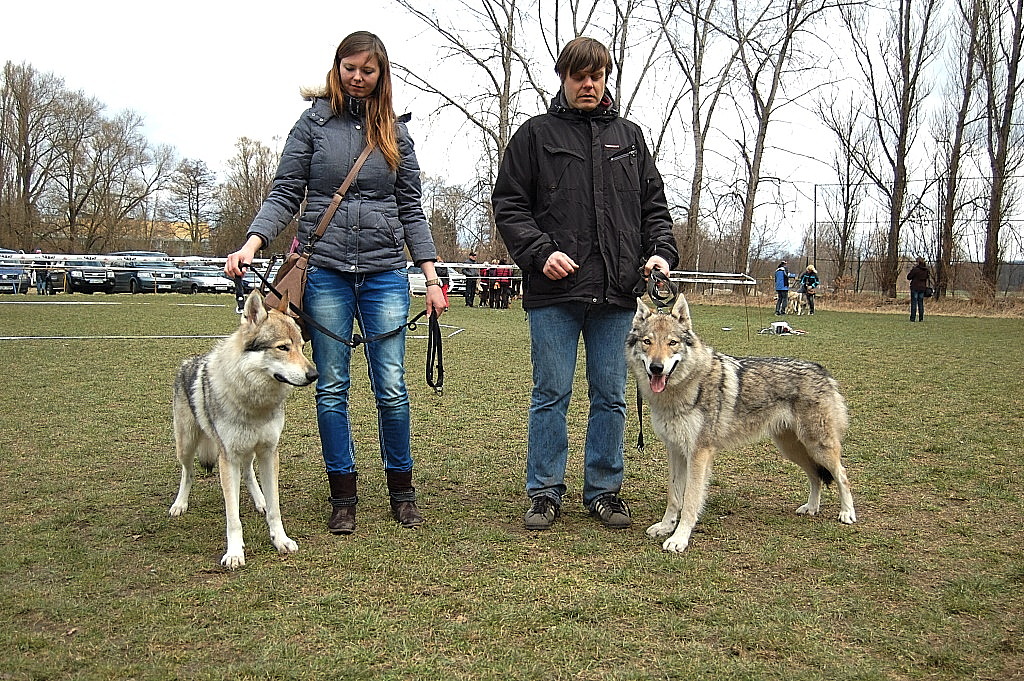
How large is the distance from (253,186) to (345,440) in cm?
4679

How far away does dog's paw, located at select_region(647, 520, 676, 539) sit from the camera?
3.91 m

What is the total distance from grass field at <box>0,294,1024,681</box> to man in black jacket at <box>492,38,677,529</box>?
49 cm

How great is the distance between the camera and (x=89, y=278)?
2900cm

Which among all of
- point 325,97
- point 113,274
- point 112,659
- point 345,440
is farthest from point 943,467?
point 113,274

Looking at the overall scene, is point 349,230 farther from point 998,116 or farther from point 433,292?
point 998,116

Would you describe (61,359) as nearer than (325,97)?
No

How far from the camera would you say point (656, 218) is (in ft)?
13.7

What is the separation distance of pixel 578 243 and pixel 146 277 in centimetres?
3092

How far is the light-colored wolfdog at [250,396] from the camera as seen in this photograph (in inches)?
136

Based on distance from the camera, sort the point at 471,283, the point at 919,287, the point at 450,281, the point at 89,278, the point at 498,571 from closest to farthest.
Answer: the point at 498,571
the point at 919,287
the point at 471,283
the point at 450,281
the point at 89,278

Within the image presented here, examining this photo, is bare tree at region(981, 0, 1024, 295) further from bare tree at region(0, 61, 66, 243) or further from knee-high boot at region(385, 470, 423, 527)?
bare tree at region(0, 61, 66, 243)

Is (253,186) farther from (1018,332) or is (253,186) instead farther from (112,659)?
(112,659)

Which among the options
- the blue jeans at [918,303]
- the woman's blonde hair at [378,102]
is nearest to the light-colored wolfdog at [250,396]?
the woman's blonde hair at [378,102]

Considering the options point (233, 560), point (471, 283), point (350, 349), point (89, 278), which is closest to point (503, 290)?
point (471, 283)
